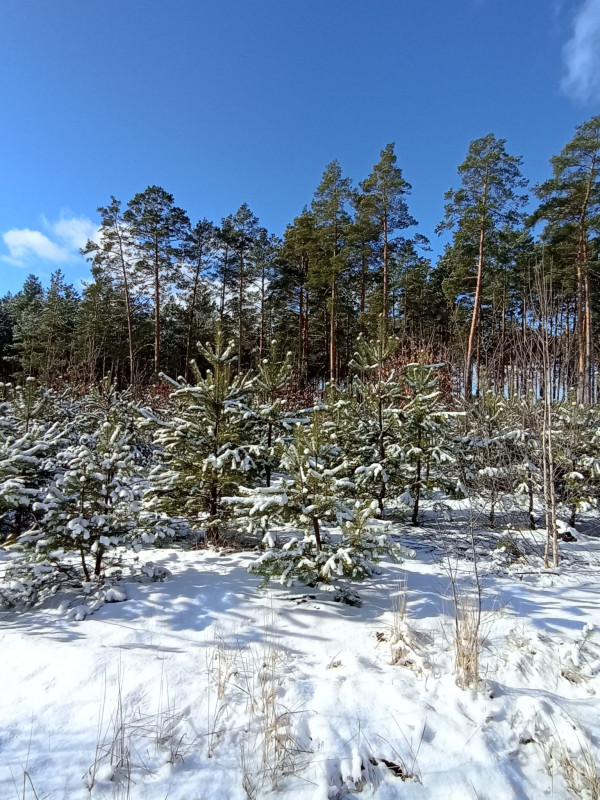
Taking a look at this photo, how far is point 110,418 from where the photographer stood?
25.6 feet

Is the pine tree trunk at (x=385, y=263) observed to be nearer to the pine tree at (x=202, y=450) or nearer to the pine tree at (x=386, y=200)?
the pine tree at (x=386, y=200)

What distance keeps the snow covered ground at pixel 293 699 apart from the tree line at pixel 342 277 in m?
5.89

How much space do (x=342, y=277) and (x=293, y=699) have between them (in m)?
21.7

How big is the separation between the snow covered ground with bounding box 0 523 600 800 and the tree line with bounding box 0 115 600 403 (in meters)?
5.89

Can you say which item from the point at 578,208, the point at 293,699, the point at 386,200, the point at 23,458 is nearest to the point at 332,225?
the point at 386,200

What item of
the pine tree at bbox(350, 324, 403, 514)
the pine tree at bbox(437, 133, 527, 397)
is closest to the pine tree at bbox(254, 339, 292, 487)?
the pine tree at bbox(350, 324, 403, 514)

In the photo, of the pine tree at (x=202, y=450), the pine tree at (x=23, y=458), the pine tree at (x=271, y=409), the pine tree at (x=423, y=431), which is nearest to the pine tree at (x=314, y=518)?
the pine tree at (x=202, y=450)

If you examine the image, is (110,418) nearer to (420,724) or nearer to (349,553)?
(349,553)

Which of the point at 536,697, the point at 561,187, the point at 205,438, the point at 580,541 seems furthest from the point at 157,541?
the point at 561,187

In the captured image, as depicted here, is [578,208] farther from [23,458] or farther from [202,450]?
[23,458]

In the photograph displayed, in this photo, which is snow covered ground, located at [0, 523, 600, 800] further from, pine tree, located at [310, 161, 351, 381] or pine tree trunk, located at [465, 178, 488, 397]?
pine tree, located at [310, 161, 351, 381]

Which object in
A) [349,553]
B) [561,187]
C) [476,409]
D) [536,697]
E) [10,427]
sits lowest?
[536,697]

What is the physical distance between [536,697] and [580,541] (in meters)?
5.78

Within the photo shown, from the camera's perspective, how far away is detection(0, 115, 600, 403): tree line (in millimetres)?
15625
